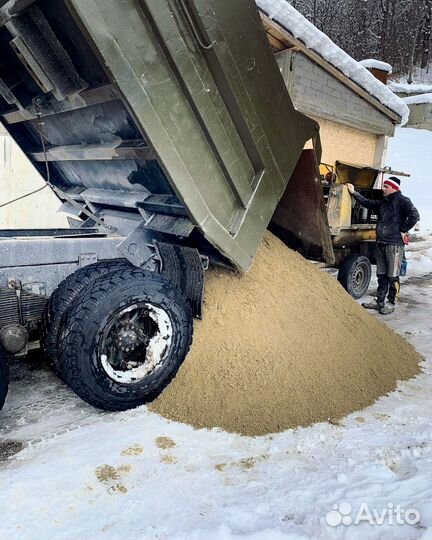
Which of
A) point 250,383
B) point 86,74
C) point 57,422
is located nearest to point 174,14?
point 86,74

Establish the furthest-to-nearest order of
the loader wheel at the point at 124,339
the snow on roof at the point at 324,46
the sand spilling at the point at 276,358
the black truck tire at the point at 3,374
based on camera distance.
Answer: the snow on roof at the point at 324,46 → the sand spilling at the point at 276,358 → the loader wheel at the point at 124,339 → the black truck tire at the point at 3,374

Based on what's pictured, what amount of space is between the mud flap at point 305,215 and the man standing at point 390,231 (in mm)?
2251

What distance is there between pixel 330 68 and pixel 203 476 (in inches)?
424

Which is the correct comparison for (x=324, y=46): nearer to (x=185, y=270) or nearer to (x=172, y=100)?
(x=185, y=270)

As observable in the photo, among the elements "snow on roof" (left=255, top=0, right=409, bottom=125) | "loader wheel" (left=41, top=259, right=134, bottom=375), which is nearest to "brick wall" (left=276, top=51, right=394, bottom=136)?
"snow on roof" (left=255, top=0, right=409, bottom=125)

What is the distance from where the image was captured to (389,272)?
6184 mm

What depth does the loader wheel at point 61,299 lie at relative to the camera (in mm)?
2783

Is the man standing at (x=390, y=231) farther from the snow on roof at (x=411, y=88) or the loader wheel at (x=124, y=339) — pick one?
the snow on roof at (x=411, y=88)

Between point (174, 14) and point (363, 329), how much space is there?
9.22 feet

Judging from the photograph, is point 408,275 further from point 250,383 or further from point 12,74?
point 12,74

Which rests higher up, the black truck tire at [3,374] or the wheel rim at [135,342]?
the wheel rim at [135,342]

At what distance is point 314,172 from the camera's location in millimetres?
3604

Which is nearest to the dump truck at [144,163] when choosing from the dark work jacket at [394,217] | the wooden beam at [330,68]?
the dark work jacket at [394,217]

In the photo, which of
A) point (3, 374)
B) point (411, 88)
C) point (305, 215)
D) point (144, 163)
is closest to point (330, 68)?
point (305, 215)
